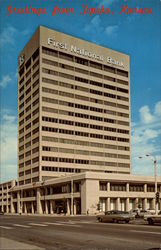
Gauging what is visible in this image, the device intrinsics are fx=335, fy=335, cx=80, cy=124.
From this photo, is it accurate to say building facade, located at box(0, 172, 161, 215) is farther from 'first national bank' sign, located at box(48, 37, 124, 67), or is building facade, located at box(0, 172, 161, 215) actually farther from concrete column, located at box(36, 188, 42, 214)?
'first national bank' sign, located at box(48, 37, 124, 67)

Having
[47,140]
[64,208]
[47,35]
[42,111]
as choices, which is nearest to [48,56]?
[47,35]

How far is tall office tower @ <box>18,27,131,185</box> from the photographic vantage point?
103500 millimetres

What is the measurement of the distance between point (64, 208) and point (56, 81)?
136 feet

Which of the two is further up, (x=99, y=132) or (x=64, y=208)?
(x=99, y=132)

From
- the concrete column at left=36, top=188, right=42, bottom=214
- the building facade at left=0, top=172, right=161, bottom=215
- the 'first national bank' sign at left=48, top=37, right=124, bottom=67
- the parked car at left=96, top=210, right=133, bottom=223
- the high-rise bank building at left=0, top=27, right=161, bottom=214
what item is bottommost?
the concrete column at left=36, top=188, right=42, bottom=214

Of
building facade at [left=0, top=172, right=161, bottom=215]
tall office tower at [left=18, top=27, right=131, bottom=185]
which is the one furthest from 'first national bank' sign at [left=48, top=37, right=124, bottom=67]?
building facade at [left=0, top=172, right=161, bottom=215]

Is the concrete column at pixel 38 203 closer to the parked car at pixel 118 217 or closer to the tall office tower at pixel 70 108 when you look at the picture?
the tall office tower at pixel 70 108

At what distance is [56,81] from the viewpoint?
107062mm

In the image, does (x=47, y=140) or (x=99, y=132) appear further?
(x=99, y=132)

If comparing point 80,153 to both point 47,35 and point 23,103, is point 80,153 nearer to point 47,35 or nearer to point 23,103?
point 23,103

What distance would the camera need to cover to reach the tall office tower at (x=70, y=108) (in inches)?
4075

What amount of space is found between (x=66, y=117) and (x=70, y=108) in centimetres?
349

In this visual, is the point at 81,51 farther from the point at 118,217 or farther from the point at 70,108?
the point at 118,217

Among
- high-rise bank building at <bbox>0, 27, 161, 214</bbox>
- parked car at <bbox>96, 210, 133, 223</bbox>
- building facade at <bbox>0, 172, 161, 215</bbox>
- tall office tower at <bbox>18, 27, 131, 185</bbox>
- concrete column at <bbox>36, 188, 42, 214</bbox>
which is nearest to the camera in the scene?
parked car at <bbox>96, 210, 133, 223</bbox>
